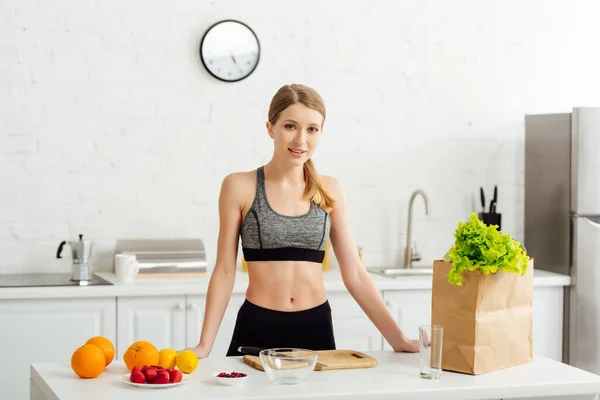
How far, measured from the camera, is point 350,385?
2.04 m

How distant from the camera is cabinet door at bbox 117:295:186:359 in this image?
3662 mm

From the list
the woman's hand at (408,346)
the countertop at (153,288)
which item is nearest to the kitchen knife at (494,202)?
the countertop at (153,288)

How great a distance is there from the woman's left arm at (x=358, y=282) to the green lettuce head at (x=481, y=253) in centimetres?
38

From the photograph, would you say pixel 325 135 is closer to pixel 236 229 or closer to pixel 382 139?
pixel 382 139

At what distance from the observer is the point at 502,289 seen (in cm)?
220

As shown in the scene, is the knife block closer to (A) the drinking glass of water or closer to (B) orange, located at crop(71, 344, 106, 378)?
(A) the drinking glass of water

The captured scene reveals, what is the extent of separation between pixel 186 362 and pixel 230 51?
2415 mm

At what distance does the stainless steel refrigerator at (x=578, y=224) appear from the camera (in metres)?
4.16

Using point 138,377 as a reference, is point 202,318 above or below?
below

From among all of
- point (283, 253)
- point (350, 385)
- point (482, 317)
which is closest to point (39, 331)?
point (283, 253)

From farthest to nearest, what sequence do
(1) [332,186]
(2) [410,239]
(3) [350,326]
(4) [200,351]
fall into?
(2) [410,239], (3) [350,326], (1) [332,186], (4) [200,351]

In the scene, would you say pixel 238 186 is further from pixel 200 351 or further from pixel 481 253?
pixel 481 253

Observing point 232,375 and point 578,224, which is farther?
point 578,224

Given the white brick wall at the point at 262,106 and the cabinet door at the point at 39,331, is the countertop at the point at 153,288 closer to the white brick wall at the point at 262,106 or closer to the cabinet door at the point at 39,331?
the cabinet door at the point at 39,331
